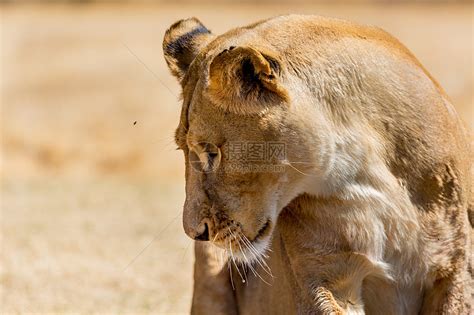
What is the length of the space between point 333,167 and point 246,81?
1.77 ft

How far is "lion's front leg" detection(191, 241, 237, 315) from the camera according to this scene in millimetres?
5531

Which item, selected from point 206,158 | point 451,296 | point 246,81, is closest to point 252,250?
point 206,158

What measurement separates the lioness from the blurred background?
313 cm

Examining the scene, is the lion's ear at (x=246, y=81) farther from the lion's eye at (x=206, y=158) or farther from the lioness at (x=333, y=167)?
the lion's eye at (x=206, y=158)

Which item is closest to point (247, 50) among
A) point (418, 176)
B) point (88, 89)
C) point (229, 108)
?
point (229, 108)

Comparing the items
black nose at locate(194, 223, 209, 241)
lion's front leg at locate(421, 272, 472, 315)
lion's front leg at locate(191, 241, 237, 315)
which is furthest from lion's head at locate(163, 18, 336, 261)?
lion's front leg at locate(191, 241, 237, 315)

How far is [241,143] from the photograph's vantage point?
4258 millimetres

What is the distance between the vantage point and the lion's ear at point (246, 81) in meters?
4.05

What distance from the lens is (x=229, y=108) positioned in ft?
13.9

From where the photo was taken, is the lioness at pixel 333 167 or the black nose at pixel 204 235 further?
the black nose at pixel 204 235

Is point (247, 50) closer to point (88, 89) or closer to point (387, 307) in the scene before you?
point (387, 307)

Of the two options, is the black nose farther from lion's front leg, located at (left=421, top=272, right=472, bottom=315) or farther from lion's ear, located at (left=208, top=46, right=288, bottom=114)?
lion's front leg, located at (left=421, top=272, right=472, bottom=315)

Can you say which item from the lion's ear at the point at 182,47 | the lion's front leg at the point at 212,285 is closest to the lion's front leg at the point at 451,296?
the lion's front leg at the point at 212,285

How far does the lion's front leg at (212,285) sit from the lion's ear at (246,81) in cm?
149
